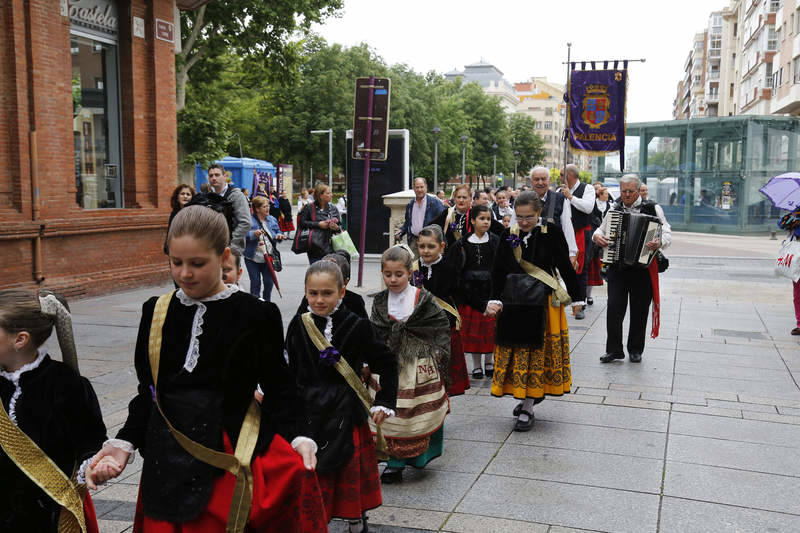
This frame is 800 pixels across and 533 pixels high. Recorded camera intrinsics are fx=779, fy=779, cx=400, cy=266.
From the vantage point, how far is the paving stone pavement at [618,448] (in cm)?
415

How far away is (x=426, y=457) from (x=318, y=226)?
6341mm

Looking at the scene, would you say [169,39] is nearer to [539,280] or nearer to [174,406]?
[539,280]

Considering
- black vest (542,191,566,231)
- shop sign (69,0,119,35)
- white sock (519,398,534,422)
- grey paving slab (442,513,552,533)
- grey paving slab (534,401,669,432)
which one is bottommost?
grey paving slab (534,401,669,432)

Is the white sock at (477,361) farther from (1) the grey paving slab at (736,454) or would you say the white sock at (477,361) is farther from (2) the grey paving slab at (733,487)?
(2) the grey paving slab at (733,487)

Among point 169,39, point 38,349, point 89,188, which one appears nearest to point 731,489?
point 38,349

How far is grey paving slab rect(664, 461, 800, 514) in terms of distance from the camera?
14.3ft

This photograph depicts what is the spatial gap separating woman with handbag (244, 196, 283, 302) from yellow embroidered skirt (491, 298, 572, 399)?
565 cm

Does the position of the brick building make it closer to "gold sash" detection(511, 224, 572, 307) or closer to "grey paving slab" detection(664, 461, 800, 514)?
"gold sash" detection(511, 224, 572, 307)

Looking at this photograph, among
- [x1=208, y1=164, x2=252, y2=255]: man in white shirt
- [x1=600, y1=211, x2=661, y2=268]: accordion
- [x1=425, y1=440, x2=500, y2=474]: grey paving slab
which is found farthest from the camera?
[x1=208, y1=164, x2=252, y2=255]: man in white shirt

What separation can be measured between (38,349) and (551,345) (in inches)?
152

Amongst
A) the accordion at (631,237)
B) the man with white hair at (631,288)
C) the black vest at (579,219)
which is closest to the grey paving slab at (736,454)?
the man with white hair at (631,288)

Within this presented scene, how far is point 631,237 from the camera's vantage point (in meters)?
8.04

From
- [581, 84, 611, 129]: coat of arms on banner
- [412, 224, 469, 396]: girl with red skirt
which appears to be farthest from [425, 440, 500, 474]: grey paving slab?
[581, 84, 611, 129]: coat of arms on banner

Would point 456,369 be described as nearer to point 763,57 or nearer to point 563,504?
point 563,504
